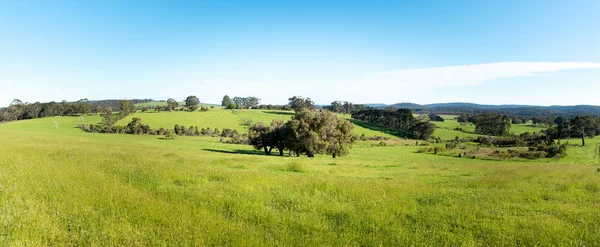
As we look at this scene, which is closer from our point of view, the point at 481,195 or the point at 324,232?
the point at 324,232

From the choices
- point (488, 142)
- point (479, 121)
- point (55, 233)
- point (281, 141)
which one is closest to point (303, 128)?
point (281, 141)

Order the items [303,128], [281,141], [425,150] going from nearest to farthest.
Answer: [303,128] → [281,141] → [425,150]

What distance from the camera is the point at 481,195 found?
12984 millimetres

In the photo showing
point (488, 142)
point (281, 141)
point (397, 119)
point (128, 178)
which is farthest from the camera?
point (397, 119)

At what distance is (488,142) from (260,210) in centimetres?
10438

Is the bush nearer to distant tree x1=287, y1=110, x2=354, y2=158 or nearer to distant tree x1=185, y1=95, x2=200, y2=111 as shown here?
distant tree x1=287, y1=110, x2=354, y2=158

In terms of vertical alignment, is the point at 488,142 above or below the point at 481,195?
below

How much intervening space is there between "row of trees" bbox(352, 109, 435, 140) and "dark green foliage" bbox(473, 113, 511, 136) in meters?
32.4

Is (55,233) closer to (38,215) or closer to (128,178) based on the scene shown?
(38,215)

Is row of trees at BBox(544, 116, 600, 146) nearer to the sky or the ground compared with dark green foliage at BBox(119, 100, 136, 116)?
nearer to the ground

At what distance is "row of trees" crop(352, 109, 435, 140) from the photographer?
417 ft

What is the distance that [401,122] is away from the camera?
162 metres

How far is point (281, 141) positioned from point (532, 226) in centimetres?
4643

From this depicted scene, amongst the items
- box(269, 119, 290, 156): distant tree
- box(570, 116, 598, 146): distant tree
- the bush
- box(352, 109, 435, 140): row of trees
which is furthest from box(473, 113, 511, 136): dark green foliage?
box(269, 119, 290, 156): distant tree
